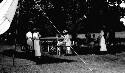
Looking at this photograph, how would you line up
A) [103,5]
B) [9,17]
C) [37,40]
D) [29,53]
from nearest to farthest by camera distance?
[9,17] < [37,40] < [29,53] < [103,5]

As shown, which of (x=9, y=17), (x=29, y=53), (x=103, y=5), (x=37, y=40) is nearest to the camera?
(x=9, y=17)

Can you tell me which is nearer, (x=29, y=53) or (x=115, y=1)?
(x=29, y=53)

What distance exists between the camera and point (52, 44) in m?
21.2

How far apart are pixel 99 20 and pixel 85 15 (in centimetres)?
135

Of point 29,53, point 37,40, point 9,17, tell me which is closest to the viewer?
point 9,17

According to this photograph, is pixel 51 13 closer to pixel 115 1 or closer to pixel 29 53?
pixel 29 53

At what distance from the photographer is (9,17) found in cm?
1032

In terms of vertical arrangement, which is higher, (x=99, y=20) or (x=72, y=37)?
(x=99, y=20)

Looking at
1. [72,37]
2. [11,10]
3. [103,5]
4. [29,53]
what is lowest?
[29,53]

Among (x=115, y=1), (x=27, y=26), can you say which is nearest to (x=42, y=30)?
(x=27, y=26)

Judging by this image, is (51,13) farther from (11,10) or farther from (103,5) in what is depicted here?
(11,10)

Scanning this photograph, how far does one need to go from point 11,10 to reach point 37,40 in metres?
5.13

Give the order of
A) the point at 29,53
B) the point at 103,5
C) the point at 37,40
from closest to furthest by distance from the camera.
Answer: the point at 37,40 → the point at 29,53 → the point at 103,5

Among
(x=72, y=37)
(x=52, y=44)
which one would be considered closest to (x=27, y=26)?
(x=52, y=44)
